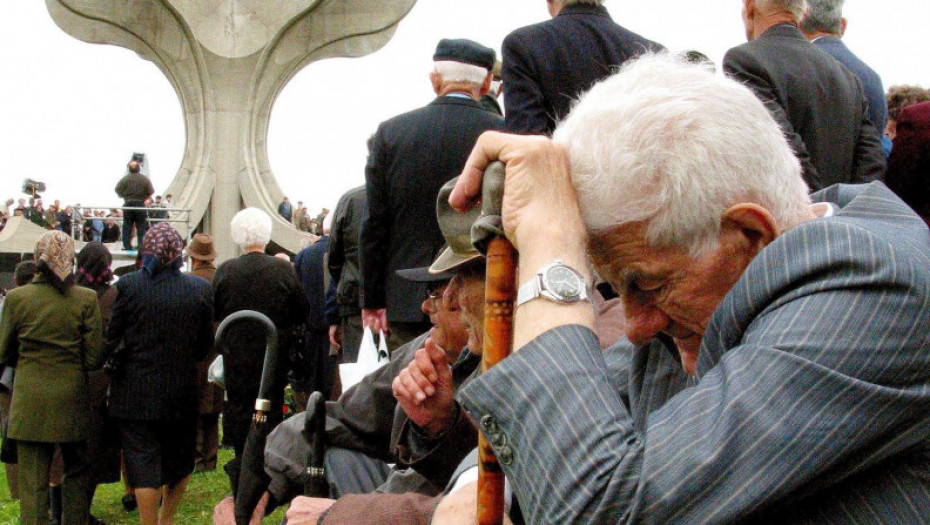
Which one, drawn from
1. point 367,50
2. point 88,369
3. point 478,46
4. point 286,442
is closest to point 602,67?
point 478,46

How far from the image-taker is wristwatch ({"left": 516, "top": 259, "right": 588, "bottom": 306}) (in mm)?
1493

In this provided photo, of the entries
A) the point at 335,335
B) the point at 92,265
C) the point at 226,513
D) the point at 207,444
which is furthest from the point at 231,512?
the point at 207,444

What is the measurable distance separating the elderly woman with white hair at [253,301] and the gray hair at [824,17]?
3.91 m

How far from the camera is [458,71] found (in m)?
4.88

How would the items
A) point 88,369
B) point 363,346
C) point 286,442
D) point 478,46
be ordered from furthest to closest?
point 88,369, point 478,46, point 363,346, point 286,442

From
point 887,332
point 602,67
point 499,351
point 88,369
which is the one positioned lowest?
point 88,369

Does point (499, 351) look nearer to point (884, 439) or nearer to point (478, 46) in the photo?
point (884, 439)

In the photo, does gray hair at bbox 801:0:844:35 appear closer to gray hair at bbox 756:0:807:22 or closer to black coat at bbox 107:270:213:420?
gray hair at bbox 756:0:807:22

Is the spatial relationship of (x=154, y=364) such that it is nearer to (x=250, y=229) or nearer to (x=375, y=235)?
(x=250, y=229)

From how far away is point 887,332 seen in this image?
4.16ft

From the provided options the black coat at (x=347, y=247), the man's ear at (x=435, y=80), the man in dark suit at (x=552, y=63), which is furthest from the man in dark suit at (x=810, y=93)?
the black coat at (x=347, y=247)

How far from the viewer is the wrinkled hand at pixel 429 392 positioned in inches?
112

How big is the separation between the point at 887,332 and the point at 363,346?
334 centimetres

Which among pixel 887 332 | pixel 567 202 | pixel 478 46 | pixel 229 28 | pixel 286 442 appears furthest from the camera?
pixel 229 28
